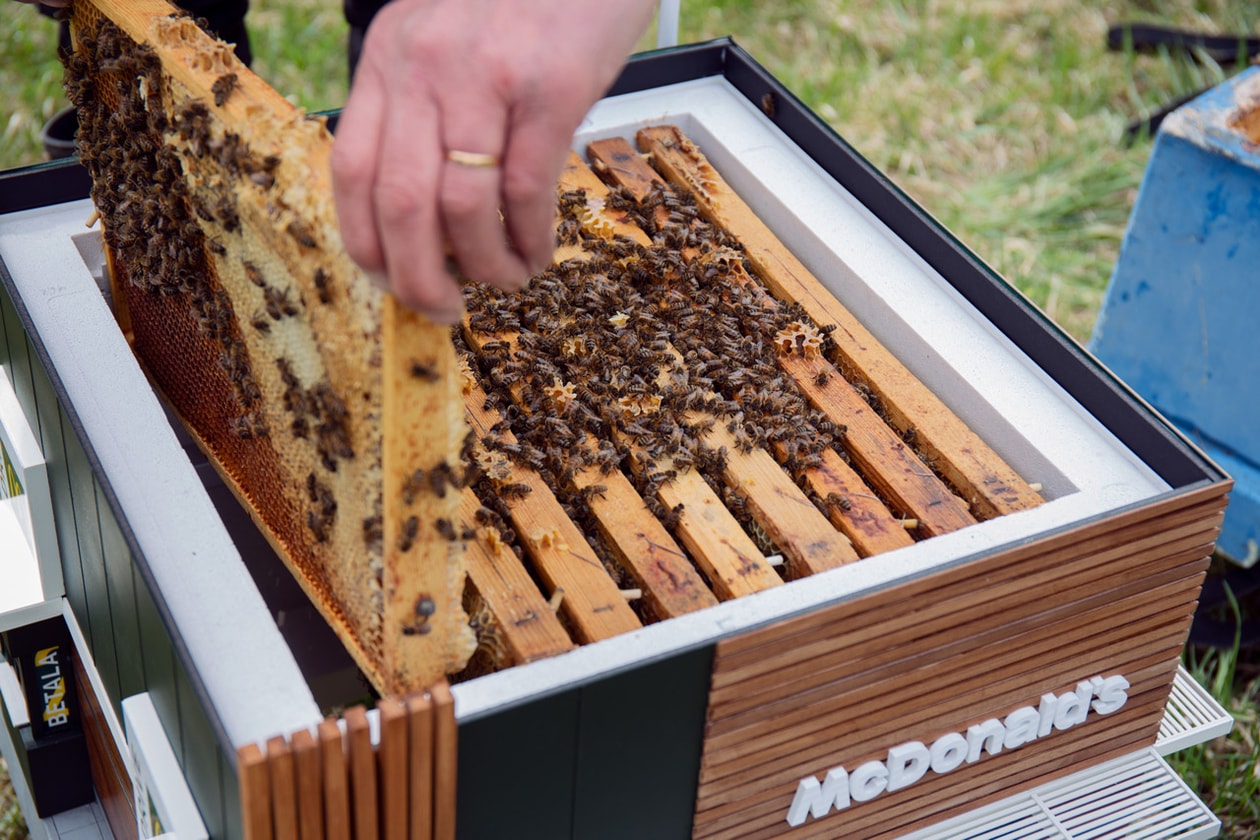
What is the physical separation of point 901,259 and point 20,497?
89.5 inches

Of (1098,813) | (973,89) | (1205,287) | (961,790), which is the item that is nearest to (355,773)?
(961,790)

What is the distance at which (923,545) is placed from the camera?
2.68 meters

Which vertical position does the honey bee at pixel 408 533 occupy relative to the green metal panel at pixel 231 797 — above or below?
above

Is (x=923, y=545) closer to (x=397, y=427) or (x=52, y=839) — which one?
(x=397, y=427)

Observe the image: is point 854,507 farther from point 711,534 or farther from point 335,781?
point 335,781

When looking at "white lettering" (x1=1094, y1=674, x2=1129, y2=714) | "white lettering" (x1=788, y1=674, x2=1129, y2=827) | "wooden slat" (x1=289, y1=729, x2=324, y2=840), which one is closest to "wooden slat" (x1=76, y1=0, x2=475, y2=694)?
"wooden slat" (x1=289, y1=729, x2=324, y2=840)

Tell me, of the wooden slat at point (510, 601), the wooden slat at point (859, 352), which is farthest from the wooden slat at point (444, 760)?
the wooden slat at point (859, 352)

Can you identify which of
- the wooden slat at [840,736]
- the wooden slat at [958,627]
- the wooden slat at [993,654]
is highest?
the wooden slat at [958,627]

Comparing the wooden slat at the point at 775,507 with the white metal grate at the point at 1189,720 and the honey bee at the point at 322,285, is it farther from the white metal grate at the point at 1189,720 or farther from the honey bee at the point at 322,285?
the white metal grate at the point at 1189,720

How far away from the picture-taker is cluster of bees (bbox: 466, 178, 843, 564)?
2951 mm

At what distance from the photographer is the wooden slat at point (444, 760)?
85.3 inches

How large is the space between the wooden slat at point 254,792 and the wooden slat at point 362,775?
13 centimetres

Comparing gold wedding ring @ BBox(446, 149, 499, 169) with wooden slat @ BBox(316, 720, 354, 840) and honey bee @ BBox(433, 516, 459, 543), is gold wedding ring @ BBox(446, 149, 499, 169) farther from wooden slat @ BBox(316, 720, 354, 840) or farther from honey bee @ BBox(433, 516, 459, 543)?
wooden slat @ BBox(316, 720, 354, 840)

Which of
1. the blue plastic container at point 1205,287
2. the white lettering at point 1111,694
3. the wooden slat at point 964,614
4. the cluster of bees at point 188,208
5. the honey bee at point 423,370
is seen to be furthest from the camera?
the blue plastic container at point 1205,287
